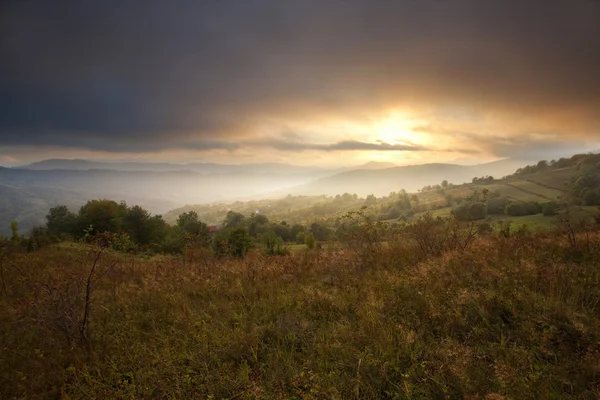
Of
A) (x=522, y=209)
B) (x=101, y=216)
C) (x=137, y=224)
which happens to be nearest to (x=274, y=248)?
(x=137, y=224)

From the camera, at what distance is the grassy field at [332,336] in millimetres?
3975

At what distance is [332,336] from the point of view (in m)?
5.16

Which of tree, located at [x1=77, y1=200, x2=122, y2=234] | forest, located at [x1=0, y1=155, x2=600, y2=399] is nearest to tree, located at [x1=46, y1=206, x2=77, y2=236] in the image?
tree, located at [x1=77, y1=200, x2=122, y2=234]

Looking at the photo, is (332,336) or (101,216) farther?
(101,216)

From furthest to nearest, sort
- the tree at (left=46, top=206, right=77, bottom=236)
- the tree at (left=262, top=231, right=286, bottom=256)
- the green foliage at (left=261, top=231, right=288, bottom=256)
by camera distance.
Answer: the tree at (left=46, top=206, right=77, bottom=236)
the tree at (left=262, top=231, right=286, bottom=256)
the green foliage at (left=261, top=231, right=288, bottom=256)

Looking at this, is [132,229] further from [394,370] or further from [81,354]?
[394,370]

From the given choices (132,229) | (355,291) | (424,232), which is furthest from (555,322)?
(132,229)

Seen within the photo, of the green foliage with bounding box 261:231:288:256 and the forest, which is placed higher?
the forest

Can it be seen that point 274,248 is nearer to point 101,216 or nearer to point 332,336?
point 332,336

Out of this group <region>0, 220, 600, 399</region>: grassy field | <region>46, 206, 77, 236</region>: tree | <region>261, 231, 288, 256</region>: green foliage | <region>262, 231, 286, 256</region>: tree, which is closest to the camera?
<region>0, 220, 600, 399</region>: grassy field

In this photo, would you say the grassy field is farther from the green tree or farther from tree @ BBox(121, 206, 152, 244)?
tree @ BBox(121, 206, 152, 244)

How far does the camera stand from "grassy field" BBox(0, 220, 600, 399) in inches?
156

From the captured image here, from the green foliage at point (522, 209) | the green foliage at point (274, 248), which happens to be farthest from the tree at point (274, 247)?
the green foliage at point (522, 209)

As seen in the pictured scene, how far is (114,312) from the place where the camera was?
704 cm
